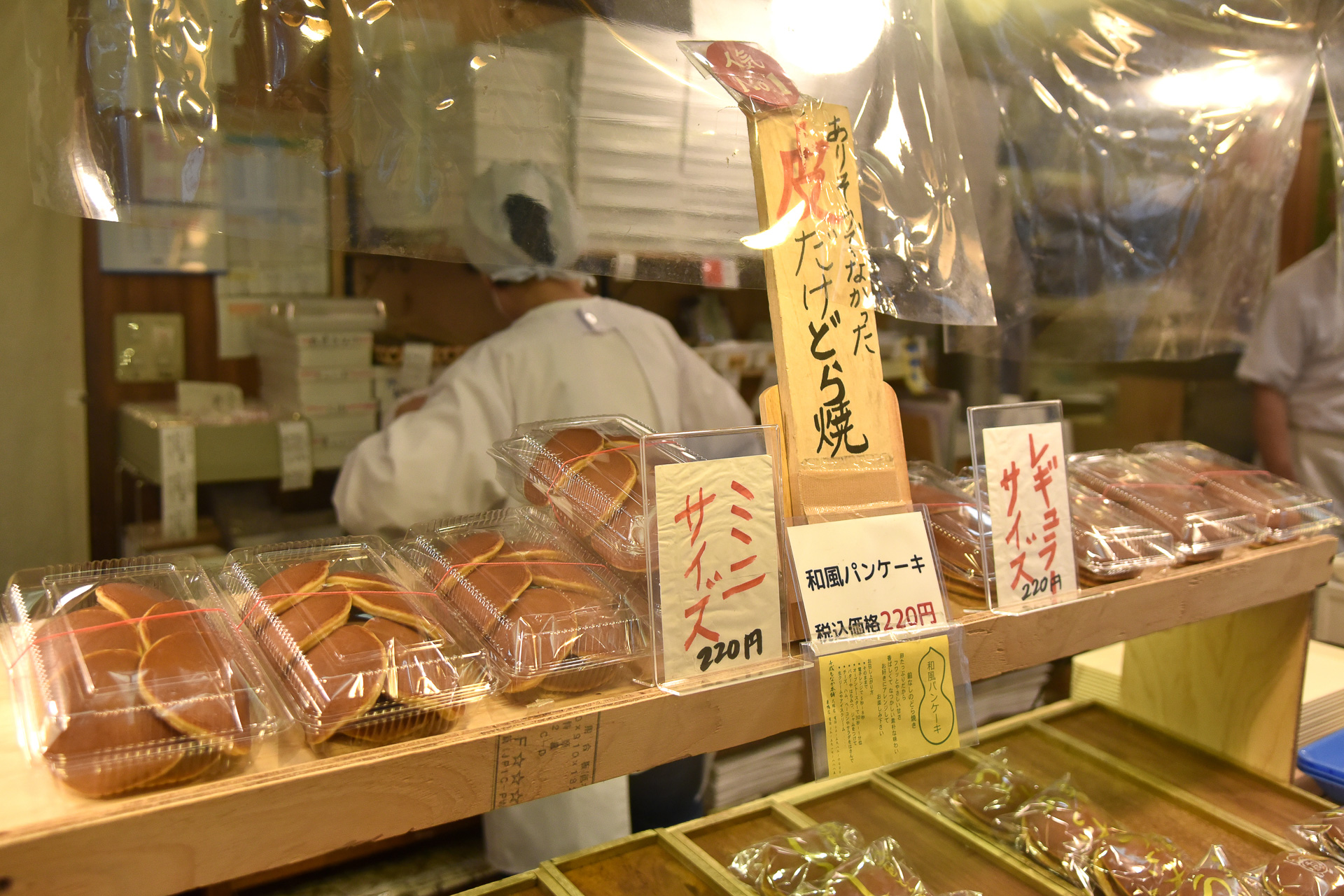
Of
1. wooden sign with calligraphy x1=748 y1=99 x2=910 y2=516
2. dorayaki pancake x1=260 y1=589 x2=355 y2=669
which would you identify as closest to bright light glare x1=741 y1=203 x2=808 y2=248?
wooden sign with calligraphy x1=748 y1=99 x2=910 y2=516

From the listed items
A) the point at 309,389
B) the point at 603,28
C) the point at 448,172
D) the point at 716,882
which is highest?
the point at 603,28

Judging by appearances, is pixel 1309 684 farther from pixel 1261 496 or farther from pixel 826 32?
pixel 826 32

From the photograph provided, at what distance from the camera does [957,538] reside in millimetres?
1210

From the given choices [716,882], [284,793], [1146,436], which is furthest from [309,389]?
[1146,436]

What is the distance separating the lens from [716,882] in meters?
1.22

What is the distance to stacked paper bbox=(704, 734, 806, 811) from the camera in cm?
258

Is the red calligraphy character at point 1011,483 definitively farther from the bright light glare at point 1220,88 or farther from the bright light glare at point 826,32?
the bright light glare at point 1220,88

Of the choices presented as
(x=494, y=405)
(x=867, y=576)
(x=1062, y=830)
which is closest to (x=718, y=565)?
(x=867, y=576)

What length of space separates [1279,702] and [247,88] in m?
1.86

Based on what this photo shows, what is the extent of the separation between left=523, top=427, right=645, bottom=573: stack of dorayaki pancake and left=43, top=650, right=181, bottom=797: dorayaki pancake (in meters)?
0.46

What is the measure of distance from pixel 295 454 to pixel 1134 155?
7.84 ft

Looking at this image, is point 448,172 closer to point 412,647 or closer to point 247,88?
point 247,88

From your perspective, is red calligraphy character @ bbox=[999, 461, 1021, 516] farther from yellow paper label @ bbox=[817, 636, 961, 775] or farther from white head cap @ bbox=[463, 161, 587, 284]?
white head cap @ bbox=[463, 161, 587, 284]

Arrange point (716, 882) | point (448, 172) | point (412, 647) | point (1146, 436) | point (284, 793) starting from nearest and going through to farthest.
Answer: point (284, 793) < point (412, 647) < point (448, 172) < point (716, 882) < point (1146, 436)
